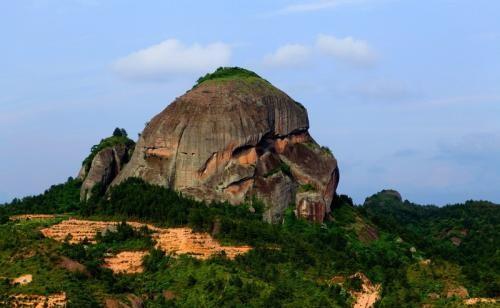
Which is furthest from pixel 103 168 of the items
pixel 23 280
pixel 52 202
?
pixel 23 280

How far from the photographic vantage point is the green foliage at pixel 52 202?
249 ft

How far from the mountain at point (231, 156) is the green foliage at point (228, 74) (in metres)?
3.12

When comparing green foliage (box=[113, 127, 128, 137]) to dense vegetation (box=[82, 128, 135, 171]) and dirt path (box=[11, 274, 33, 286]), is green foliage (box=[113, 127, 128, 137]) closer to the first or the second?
dense vegetation (box=[82, 128, 135, 171])

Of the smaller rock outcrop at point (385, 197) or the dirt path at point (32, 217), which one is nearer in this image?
the dirt path at point (32, 217)

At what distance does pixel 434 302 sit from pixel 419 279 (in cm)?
433

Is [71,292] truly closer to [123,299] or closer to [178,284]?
[123,299]

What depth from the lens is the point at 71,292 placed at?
54.8 m

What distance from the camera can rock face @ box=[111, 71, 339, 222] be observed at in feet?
240

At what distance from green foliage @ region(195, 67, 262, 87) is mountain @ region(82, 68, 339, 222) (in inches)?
123

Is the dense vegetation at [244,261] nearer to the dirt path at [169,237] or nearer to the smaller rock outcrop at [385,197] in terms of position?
the dirt path at [169,237]

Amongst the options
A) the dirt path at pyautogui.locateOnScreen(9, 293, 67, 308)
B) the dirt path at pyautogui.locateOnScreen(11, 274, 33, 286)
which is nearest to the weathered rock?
the dirt path at pyautogui.locateOnScreen(11, 274, 33, 286)

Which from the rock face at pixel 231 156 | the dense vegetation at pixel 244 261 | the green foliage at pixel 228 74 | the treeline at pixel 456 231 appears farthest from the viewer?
the green foliage at pixel 228 74

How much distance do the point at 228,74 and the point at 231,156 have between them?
11.1 metres

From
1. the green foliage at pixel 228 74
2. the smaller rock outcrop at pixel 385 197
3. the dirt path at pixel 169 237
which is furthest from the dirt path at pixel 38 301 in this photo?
the smaller rock outcrop at pixel 385 197
